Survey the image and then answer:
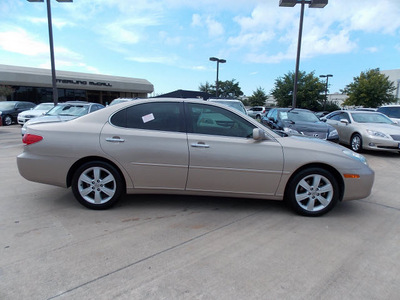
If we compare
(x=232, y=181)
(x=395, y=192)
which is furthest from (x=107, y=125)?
(x=395, y=192)

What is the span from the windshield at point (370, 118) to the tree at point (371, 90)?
23202mm

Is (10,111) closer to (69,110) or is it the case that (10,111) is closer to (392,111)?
(69,110)

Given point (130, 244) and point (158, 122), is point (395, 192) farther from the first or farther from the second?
point (130, 244)

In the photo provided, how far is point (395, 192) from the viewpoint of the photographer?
4945 millimetres

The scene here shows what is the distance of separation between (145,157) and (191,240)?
1219 millimetres

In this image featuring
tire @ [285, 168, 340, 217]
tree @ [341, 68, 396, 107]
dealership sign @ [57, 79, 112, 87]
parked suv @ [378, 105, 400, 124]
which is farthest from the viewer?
dealership sign @ [57, 79, 112, 87]

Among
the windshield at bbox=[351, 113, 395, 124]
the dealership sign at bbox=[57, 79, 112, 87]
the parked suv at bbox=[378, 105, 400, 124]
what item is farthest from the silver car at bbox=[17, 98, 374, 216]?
the dealership sign at bbox=[57, 79, 112, 87]

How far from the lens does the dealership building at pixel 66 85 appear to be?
3053cm

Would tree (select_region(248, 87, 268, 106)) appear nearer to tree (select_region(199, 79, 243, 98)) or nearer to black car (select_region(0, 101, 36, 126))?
tree (select_region(199, 79, 243, 98))

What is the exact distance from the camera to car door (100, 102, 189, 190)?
359 cm

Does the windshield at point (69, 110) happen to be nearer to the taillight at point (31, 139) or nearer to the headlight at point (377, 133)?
the taillight at point (31, 139)

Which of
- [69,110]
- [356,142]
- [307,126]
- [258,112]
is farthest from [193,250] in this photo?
[258,112]

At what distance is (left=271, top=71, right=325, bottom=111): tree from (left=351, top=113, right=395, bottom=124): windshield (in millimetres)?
25032

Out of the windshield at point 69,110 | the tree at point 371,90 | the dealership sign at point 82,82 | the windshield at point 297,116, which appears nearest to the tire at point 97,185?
the windshield at point 69,110
